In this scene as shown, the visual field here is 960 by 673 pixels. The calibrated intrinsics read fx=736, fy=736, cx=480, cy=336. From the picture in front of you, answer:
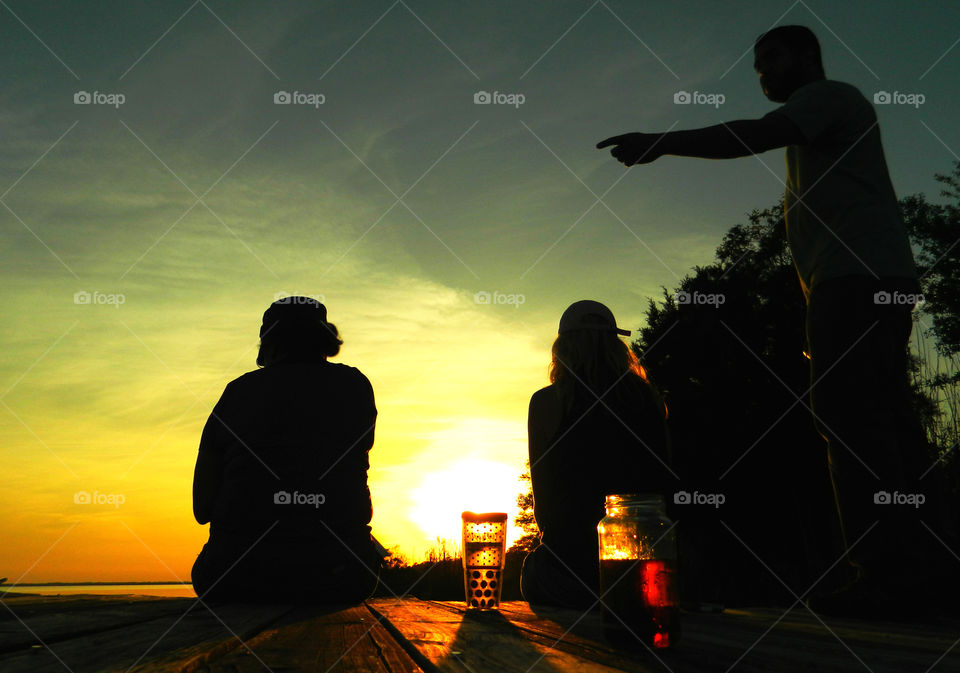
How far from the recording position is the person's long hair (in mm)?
3463

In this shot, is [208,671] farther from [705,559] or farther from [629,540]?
[705,559]

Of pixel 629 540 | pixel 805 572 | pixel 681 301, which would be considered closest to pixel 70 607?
pixel 629 540

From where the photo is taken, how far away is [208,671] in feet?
3.35

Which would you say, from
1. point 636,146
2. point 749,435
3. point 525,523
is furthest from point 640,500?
point 525,523

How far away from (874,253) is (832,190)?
0.31m

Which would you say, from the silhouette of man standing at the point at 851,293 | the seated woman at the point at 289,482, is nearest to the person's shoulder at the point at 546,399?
the seated woman at the point at 289,482

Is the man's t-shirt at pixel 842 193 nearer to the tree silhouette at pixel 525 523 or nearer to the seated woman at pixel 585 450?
the seated woman at pixel 585 450

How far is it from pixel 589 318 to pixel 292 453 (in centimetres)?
162

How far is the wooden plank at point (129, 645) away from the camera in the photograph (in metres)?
1.11

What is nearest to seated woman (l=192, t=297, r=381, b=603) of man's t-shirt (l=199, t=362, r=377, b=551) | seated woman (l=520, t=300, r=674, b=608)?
man's t-shirt (l=199, t=362, r=377, b=551)

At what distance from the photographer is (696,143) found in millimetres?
2555

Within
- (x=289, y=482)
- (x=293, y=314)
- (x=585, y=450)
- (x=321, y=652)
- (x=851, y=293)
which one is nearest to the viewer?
(x=321, y=652)

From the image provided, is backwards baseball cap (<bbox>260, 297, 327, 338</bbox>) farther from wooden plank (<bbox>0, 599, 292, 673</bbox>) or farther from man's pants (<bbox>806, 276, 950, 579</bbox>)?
man's pants (<bbox>806, 276, 950, 579</bbox>)

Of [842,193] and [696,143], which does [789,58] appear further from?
[696,143]
